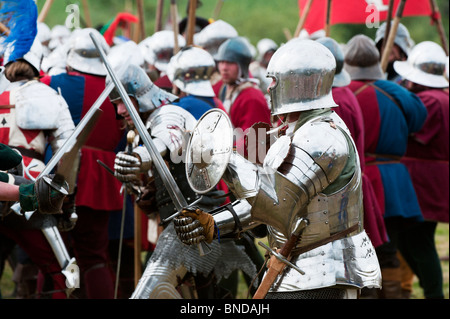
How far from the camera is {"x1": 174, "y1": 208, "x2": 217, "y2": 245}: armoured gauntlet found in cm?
375

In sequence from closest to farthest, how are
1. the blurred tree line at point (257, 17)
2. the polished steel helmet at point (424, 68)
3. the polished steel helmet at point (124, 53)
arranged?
1. the polished steel helmet at point (124, 53)
2. the polished steel helmet at point (424, 68)
3. the blurred tree line at point (257, 17)

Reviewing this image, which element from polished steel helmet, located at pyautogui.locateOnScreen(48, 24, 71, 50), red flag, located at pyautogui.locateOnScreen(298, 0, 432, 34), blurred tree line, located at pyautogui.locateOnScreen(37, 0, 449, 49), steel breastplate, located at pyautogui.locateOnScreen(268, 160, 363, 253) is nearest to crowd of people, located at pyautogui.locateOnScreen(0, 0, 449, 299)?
steel breastplate, located at pyautogui.locateOnScreen(268, 160, 363, 253)

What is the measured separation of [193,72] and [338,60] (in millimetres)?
995

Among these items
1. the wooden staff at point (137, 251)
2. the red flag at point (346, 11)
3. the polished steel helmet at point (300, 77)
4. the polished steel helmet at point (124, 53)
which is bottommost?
the wooden staff at point (137, 251)

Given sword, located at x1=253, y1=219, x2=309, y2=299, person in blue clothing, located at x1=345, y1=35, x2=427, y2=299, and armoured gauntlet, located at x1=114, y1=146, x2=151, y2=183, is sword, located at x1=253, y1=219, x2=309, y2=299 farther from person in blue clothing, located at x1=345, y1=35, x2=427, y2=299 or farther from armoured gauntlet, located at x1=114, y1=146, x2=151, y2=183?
person in blue clothing, located at x1=345, y1=35, x2=427, y2=299

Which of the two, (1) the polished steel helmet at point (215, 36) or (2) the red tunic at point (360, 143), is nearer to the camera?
(2) the red tunic at point (360, 143)

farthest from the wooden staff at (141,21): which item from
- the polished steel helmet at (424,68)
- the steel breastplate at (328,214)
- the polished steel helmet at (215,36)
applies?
the steel breastplate at (328,214)

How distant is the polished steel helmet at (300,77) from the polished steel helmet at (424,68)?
147 inches

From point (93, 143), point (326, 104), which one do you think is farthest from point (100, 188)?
point (326, 104)

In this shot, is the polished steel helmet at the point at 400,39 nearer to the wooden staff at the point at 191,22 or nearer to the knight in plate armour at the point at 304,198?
the wooden staff at the point at 191,22

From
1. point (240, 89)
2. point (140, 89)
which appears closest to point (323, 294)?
point (140, 89)

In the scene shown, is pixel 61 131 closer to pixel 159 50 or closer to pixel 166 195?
pixel 166 195

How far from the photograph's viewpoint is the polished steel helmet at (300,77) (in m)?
3.84

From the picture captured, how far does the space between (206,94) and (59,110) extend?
1.00m
